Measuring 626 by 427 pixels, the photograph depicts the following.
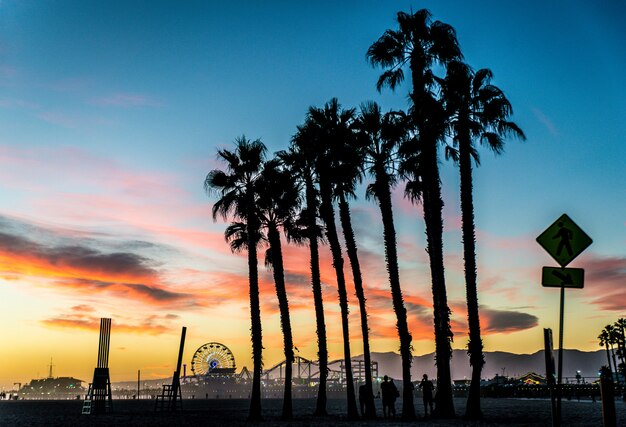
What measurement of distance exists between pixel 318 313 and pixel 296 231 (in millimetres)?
5026

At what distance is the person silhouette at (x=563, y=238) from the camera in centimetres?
1226

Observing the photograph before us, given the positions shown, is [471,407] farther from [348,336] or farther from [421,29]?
[421,29]

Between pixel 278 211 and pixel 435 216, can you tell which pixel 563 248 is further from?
pixel 278 211

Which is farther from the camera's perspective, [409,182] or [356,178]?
[356,178]

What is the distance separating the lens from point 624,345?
123938mm

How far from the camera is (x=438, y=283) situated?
3156cm

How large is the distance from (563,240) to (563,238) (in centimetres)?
3

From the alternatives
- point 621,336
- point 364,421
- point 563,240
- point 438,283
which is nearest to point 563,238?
point 563,240

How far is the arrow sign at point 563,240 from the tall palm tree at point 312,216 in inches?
1089

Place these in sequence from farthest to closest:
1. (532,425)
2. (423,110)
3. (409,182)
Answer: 1. (409,182)
2. (423,110)
3. (532,425)

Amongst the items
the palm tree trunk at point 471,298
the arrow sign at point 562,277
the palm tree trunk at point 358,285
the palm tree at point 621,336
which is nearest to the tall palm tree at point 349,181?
the palm tree trunk at point 358,285

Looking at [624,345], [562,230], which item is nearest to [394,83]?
[562,230]

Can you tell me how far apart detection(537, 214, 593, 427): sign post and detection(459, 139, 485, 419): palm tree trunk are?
17734mm

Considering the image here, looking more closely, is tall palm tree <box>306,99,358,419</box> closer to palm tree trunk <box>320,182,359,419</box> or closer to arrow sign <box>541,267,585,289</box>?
palm tree trunk <box>320,182,359,419</box>
